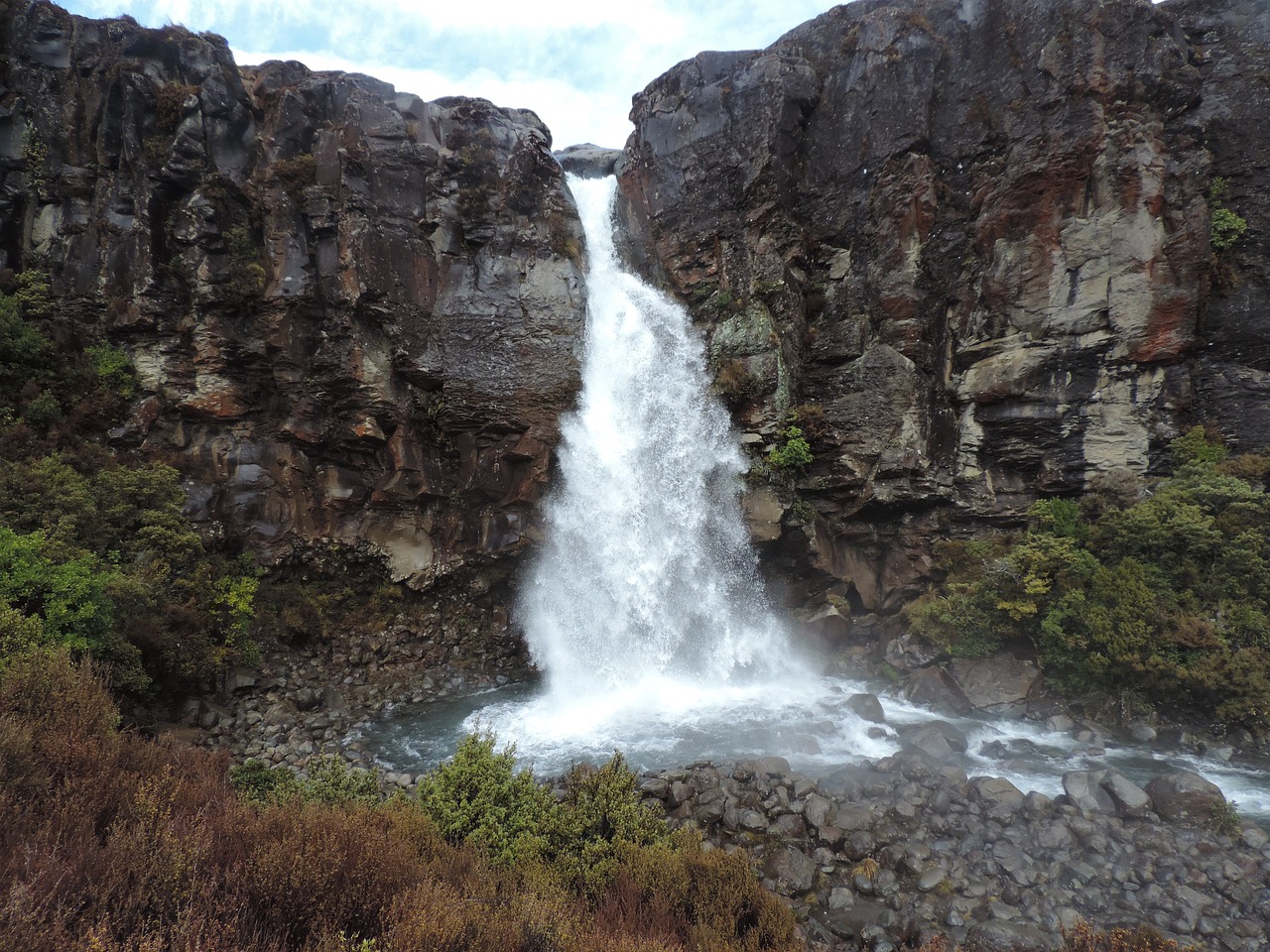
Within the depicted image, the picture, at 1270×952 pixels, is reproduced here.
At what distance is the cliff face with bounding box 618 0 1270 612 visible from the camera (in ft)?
49.2

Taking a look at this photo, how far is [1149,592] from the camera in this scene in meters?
12.7

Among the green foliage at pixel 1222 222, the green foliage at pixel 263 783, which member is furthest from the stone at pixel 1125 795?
the green foliage at pixel 1222 222

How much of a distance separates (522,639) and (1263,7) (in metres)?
28.0

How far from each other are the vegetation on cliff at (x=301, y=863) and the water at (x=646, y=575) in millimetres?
7063

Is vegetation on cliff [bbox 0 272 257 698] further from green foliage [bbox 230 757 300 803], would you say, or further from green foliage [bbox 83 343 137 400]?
green foliage [bbox 230 757 300 803]

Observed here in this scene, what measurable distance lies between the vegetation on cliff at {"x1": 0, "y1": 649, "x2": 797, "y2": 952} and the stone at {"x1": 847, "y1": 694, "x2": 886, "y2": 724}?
8102mm

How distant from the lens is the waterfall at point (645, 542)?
16812 millimetres

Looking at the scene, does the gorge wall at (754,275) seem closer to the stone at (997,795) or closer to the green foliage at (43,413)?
the green foliage at (43,413)

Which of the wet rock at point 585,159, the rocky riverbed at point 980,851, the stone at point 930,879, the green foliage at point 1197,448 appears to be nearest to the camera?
the rocky riverbed at point 980,851

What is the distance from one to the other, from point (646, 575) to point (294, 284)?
13.7m

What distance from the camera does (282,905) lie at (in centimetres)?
422

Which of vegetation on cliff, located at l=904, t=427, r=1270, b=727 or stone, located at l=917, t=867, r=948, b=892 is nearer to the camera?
stone, located at l=917, t=867, r=948, b=892

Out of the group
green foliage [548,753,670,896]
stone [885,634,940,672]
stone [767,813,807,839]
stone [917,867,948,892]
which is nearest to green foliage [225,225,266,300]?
green foliage [548,753,670,896]

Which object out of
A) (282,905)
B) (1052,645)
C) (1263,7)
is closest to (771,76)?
(1263,7)
